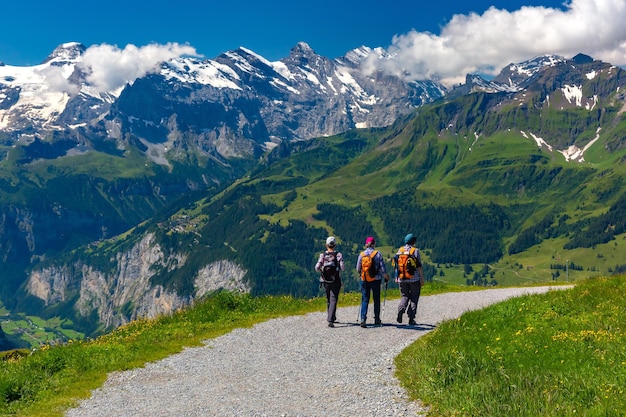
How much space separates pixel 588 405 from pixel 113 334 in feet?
72.9

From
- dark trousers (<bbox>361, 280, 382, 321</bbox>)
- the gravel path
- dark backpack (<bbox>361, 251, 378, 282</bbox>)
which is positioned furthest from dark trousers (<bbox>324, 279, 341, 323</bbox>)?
dark backpack (<bbox>361, 251, 378, 282</bbox>)

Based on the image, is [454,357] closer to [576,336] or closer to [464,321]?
[576,336]

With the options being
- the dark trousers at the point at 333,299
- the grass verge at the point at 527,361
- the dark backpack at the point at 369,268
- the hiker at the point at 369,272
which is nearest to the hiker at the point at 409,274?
the hiker at the point at 369,272

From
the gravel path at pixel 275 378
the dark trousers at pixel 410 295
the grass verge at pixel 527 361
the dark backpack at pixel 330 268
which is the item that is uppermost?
the dark backpack at pixel 330 268

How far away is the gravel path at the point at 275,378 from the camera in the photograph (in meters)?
15.6

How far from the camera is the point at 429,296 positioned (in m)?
39.6

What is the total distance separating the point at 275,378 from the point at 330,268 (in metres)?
9.52

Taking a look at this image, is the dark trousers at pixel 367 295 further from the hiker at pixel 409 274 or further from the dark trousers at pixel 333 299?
the dark trousers at pixel 333 299

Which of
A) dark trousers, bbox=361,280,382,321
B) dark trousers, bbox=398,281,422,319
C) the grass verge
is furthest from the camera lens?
dark trousers, bbox=361,280,382,321

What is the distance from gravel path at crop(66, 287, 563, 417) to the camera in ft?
51.2

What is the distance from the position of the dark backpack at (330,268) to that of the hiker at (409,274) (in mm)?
3005

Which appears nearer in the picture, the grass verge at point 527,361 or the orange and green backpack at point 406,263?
the grass verge at point 527,361

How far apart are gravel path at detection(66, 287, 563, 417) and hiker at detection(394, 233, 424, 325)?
43.4 inches

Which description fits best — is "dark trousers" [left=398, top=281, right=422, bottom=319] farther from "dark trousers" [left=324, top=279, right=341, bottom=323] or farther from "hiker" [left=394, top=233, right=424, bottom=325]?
"dark trousers" [left=324, top=279, right=341, bottom=323]
